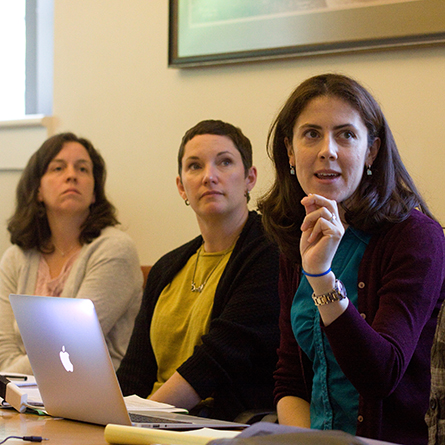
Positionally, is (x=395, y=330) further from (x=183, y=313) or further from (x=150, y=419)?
(x=183, y=313)

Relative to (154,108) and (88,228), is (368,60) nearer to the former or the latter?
(154,108)

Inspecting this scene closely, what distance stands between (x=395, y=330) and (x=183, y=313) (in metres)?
0.85

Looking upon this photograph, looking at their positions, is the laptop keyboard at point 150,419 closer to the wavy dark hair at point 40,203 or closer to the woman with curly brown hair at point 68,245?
the woman with curly brown hair at point 68,245

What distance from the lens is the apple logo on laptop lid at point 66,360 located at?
1131 millimetres

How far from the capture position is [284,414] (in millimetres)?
Result: 1505

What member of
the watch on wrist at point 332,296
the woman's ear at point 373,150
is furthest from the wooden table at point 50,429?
the woman's ear at point 373,150

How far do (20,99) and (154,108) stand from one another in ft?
2.86

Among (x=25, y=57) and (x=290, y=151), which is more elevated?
(x=25, y=57)

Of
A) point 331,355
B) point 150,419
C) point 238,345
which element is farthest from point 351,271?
point 150,419

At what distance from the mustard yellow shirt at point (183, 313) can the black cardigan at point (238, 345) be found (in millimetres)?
45

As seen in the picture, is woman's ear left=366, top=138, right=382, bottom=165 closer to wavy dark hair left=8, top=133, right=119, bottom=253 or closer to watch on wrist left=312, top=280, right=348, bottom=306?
watch on wrist left=312, top=280, right=348, bottom=306

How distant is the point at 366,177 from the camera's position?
146 centimetres

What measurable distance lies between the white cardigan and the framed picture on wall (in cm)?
73

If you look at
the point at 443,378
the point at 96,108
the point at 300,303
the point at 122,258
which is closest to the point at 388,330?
the point at 443,378
